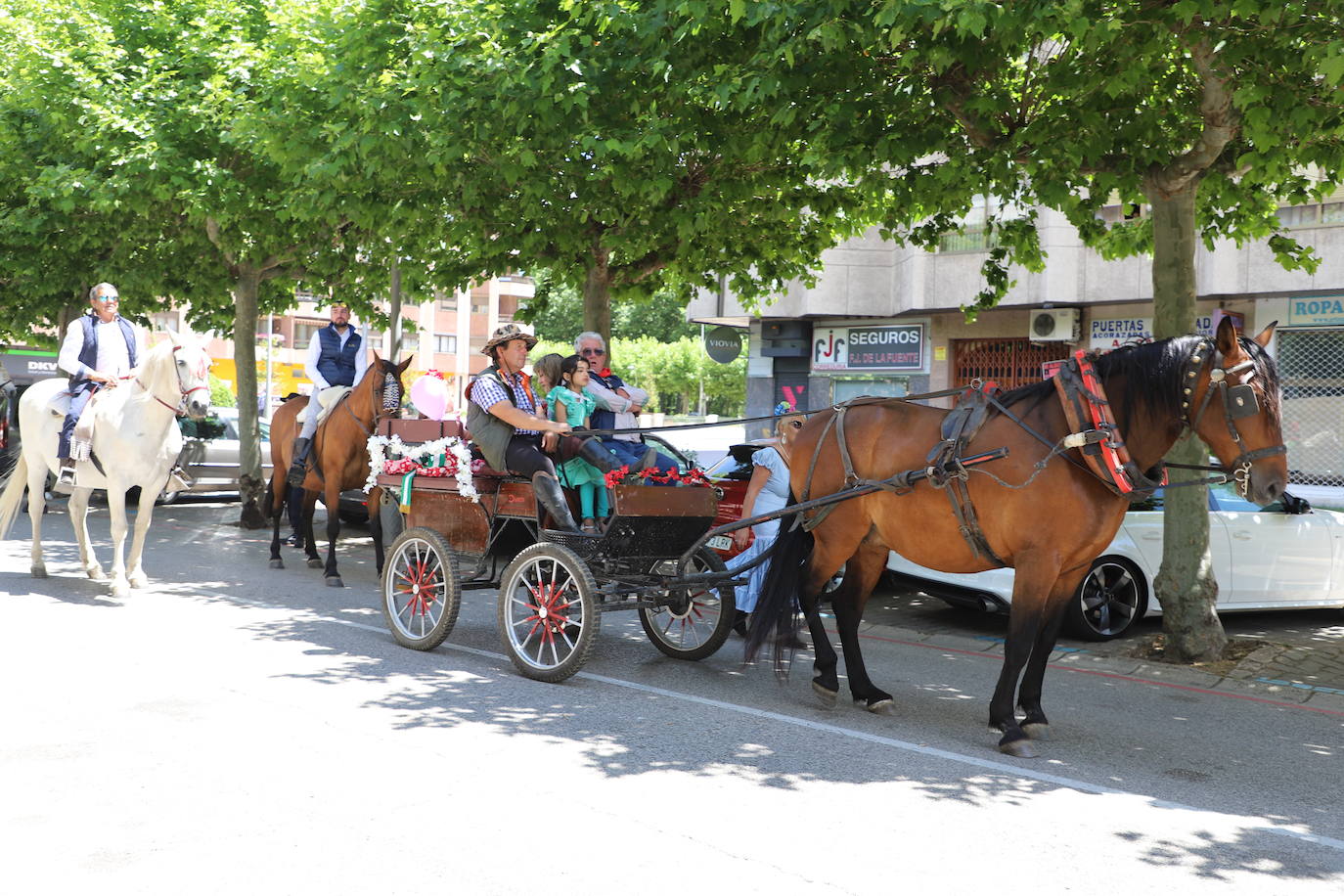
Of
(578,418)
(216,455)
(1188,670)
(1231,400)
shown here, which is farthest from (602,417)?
(216,455)

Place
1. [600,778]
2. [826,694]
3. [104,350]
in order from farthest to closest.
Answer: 1. [104,350]
2. [826,694]
3. [600,778]

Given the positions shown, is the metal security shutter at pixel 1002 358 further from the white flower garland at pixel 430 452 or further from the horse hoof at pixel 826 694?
the horse hoof at pixel 826 694

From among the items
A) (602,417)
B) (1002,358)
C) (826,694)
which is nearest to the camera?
(826,694)

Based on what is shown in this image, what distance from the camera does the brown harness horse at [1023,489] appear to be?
598cm

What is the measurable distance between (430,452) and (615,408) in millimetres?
1408

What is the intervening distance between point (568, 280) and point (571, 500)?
6718 millimetres

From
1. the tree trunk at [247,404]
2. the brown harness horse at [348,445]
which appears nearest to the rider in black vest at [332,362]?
the brown harness horse at [348,445]

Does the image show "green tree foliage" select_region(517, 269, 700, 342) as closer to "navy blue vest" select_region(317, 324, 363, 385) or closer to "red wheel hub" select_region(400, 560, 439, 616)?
"navy blue vest" select_region(317, 324, 363, 385)

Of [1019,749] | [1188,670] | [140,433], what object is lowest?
[1188,670]

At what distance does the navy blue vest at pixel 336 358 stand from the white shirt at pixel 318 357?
2 centimetres

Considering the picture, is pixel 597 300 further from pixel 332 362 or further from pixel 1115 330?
pixel 1115 330

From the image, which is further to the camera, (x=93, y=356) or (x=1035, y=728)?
(x=93, y=356)

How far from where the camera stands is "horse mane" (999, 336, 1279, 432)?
6109 millimetres

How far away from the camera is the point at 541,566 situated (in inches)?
305
